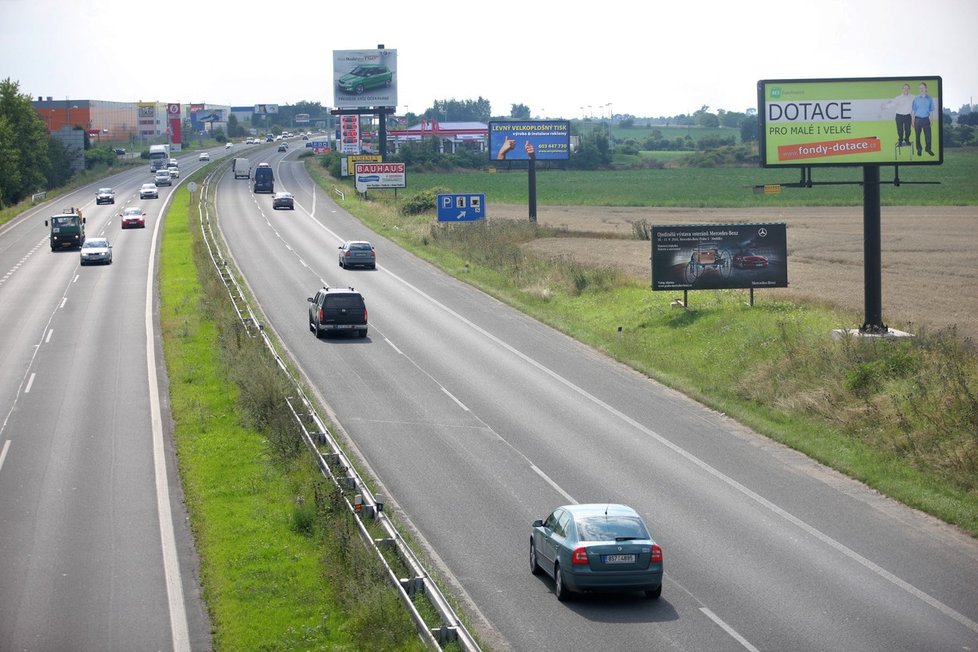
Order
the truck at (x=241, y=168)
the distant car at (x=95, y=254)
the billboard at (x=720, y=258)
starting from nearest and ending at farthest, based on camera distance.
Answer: the billboard at (x=720, y=258) → the distant car at (x=95, y=254) → the truck at (x=241, y=168)

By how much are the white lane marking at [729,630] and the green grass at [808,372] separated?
6668 mm

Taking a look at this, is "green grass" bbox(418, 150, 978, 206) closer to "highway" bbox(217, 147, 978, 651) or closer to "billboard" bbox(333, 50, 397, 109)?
"billboard" bbox(333, 50, 397, 109)

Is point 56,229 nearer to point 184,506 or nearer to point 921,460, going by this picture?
point 184,506

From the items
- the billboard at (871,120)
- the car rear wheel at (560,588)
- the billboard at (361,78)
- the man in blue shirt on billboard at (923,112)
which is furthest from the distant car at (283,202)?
the car rear wheel at (560,588)

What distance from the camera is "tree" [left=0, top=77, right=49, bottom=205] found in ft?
367

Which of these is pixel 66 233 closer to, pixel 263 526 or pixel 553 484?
pixel 553 484

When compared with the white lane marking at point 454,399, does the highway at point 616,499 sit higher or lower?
lower

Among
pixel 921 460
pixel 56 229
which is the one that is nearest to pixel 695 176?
pixel 56 229

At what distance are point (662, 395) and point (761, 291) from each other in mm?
15286

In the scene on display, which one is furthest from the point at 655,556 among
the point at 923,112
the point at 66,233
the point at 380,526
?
the point at 66,233

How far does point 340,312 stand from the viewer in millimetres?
39125

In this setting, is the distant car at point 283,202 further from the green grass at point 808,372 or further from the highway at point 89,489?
the green grass at point 808,372

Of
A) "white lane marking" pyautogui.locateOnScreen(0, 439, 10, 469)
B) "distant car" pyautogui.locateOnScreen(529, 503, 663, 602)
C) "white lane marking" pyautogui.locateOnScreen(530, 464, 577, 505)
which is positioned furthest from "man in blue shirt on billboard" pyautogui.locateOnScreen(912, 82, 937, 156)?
"white lane marking" pyautogui.locateOnScreen(0, 439, 10, 469)

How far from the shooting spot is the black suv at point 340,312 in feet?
128
